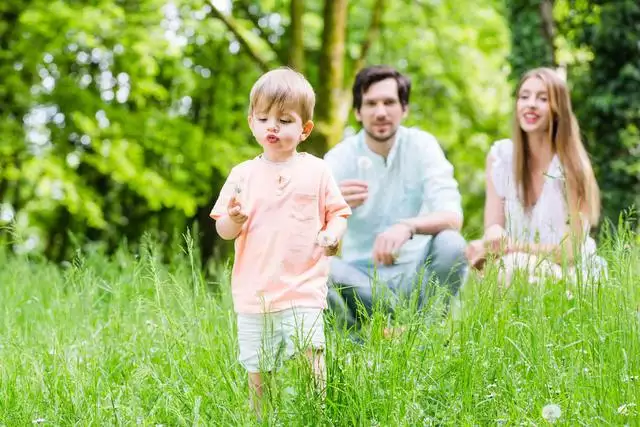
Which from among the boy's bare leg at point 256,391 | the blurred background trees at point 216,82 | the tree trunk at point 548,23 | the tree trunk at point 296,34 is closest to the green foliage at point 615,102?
the blurred background trees at point 216,82

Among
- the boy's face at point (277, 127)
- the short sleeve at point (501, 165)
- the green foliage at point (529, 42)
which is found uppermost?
the green foliage at point (529, 42)

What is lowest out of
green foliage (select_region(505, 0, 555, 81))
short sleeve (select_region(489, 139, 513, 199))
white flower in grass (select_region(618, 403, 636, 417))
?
white flower in grass (select_region(618, 403, 636, 417))

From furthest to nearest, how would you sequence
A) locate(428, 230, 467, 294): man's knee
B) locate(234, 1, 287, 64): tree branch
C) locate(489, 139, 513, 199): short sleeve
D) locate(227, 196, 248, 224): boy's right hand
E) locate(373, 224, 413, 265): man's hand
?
locate(234, 1, 287, 64): tree branch
locate(489, 139, 513, 199): short sleeve
locate(428, 230, 467, 294): man's knee
locate(373, 224, 413, 265): man's hand
locate(227, 196, 248, 224): boy's right hand

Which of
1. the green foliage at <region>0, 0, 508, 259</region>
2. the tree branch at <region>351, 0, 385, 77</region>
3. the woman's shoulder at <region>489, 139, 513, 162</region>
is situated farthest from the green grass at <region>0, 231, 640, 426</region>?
the tree branch at <region>351, 0, 385, 77</region>

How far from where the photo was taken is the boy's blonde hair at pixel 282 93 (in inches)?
105

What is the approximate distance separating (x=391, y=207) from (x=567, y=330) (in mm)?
1776

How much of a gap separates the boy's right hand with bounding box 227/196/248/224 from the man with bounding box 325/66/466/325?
154cm

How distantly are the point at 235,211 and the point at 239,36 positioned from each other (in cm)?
833

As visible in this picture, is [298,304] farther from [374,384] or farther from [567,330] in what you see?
[567,330]

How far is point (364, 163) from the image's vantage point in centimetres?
465

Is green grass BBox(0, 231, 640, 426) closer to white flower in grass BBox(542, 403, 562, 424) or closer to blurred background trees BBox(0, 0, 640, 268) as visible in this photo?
white flower in grass BBox(542, 403, 562, 424)

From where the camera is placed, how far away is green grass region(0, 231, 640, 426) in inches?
97.0

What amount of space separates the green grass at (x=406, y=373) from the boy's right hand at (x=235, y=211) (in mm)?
284

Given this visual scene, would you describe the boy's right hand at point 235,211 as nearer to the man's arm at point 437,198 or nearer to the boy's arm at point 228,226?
the boy's arm at point 228,226
